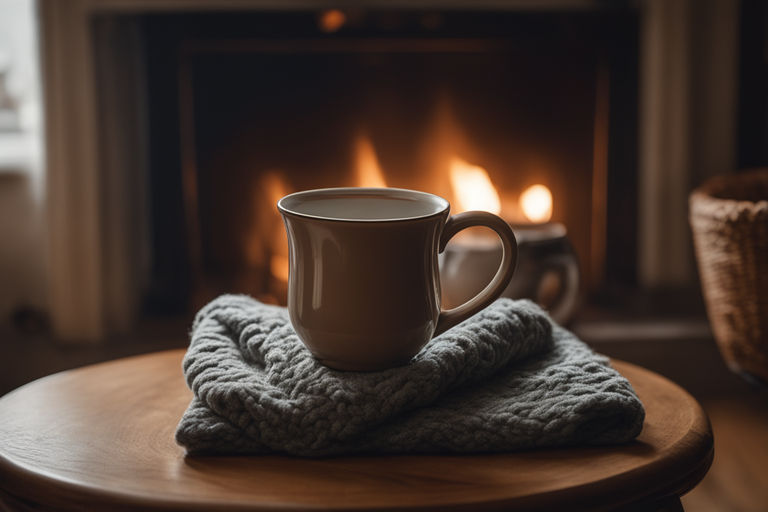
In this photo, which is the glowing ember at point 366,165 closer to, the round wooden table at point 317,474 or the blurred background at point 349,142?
the blurred background at point 349,142

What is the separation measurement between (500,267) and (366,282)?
0.33 feet

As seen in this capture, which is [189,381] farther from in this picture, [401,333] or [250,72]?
[250,72]

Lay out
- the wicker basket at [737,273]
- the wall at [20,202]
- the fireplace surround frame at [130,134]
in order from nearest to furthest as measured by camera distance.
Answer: the wicker basket at [737,273] < the fireplace surround frame at [130,134] < the wall at [20,202]

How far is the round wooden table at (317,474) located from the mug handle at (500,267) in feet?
0.32

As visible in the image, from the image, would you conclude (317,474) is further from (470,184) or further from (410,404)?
(470,184)

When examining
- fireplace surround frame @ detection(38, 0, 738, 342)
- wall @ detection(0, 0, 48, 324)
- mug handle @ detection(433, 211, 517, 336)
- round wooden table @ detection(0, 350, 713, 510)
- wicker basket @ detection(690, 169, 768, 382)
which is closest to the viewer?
round wooden table @ detection(0, 350, 713, 510)

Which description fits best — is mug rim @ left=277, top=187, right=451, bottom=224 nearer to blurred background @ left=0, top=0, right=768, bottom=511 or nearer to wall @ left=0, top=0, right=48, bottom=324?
blurred background @ left=0, top=0, right=768, bottom=511

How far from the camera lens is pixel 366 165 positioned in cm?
182

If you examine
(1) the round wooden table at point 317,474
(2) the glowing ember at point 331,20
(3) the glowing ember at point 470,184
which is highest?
(2) the glowing ember at point 331,20

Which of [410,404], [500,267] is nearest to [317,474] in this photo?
[410,404]

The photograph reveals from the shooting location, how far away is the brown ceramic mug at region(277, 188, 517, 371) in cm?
51

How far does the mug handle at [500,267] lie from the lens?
0.54m

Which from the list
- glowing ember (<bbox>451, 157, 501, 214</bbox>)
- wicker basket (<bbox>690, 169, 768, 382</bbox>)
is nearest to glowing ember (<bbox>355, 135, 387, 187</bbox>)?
glowing ember (<bbox>451, 157, 501, 214</bbox>)

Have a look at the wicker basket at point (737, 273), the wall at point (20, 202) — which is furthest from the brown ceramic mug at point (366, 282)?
the wall at point (20, 202)
